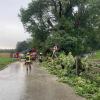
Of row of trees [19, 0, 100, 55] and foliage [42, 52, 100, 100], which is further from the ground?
row of trees [19, 0, 100, 55]

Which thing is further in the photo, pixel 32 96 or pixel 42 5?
pixel 42 5

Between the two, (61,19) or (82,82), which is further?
(61,19)

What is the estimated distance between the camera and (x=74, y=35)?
53.3m

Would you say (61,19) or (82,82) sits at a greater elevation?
(61,19)

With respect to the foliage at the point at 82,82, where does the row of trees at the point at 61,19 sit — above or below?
above

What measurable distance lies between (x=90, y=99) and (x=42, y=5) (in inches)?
1673

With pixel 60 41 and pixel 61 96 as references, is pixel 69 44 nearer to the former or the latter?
pixel 60 41

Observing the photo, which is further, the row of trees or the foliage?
the row of trees

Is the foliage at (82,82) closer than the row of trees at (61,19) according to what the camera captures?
Yes

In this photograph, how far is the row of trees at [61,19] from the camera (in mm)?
53906

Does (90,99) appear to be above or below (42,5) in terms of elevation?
below

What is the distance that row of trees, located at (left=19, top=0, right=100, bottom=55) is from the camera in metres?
53.9

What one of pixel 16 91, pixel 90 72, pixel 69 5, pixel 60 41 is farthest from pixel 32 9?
pixel 16 91

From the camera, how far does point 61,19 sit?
53.7m
